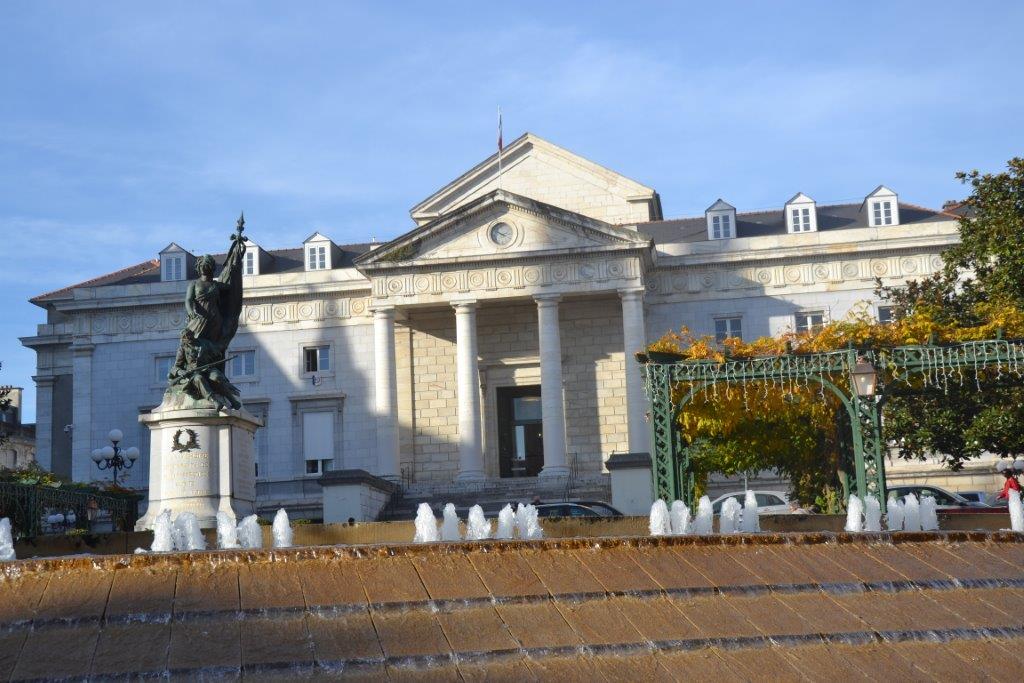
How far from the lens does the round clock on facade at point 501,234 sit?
48338 mm

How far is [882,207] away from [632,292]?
11.3m

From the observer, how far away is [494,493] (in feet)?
146

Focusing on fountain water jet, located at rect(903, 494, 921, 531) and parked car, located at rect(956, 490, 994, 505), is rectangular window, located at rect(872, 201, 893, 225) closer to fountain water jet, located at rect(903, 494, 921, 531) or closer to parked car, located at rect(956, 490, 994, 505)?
parked car, located at rect(956, 490, 994, 505)

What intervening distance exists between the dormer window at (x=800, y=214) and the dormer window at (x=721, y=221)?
80.8 inches

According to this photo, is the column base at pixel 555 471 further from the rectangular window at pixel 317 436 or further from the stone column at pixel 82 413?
the stone column at pixel 82 413

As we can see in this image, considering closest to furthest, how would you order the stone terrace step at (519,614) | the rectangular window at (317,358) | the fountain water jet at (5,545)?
the stone terrace step at (519,614)
the fountain water jet at (5,545)
the rectangular window at (317,358)

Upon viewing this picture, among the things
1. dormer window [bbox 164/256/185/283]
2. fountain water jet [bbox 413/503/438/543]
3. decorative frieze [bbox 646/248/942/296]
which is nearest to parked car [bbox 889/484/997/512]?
decorative frieze [bbox 646/248/942/296]

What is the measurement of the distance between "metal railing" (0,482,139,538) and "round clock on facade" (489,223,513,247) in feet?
68.2

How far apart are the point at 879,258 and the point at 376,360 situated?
18.1m

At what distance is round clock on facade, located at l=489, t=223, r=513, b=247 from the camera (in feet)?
159

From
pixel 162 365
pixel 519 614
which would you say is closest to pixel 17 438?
pixel 162 365

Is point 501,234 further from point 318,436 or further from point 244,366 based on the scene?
point 244,366

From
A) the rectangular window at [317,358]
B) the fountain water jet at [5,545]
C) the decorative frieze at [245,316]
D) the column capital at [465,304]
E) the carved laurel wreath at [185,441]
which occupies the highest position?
the decorative frieze at [245,316]

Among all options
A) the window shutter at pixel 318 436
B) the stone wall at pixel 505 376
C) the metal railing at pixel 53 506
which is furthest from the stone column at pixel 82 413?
the metal railing at pixel 53 506
